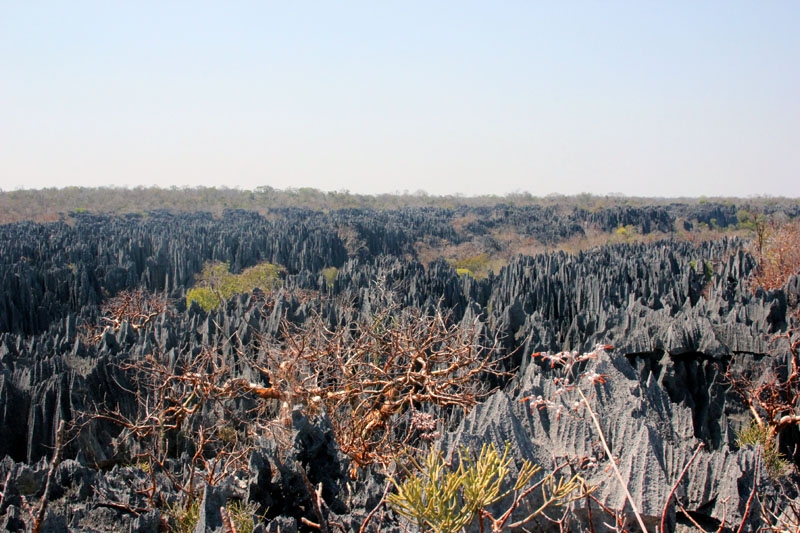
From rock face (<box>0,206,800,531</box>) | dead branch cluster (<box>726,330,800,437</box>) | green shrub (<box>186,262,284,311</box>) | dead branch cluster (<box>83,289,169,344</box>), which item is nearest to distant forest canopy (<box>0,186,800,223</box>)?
green shrub (<box>186,262,284,311</box>)

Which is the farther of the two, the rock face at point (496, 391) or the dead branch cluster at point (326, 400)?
the dead branch cluster at point (326, 400)

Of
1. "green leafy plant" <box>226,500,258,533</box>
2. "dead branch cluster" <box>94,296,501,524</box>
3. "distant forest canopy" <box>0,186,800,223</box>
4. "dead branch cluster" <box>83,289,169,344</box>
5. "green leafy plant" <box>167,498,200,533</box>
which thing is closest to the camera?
"green leafy plant" <box>226,500,258,533</box>

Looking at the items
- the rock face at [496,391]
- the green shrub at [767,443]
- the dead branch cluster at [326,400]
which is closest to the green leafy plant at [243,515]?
the rock face at [496,391]

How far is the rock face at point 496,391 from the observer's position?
308 cm

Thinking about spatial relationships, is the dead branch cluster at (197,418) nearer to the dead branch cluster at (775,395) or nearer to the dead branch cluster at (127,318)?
the dead branch cluster at (775,395)

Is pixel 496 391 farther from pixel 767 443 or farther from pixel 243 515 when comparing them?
pixel 767 443

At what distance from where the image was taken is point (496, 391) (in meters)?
4.22

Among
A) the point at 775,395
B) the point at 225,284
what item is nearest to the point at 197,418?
the point at 775,395

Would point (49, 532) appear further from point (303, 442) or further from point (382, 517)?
point (382, 517)

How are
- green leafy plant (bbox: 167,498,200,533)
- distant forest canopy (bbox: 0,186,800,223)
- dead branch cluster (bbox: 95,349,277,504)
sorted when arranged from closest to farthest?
green leafy plant (bbox: 167,498,200,533)
dead branch cluster (bbox: 95,349,277,504)
distant forest canopy (bbox: 0,186,800,223)

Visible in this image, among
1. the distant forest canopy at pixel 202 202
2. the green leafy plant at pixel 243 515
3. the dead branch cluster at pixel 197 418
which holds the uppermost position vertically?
the distant forest canopy at pixel 202 202

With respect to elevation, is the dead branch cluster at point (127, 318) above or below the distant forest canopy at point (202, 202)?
below

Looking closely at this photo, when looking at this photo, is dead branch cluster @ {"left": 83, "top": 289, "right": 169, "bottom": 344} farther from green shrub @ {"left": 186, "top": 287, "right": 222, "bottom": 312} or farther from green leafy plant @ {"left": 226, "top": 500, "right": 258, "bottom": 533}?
green leafy plant @ {"left": 226, "top": 500, "right": 258, "bottom": 533}

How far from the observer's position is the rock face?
308 cm
